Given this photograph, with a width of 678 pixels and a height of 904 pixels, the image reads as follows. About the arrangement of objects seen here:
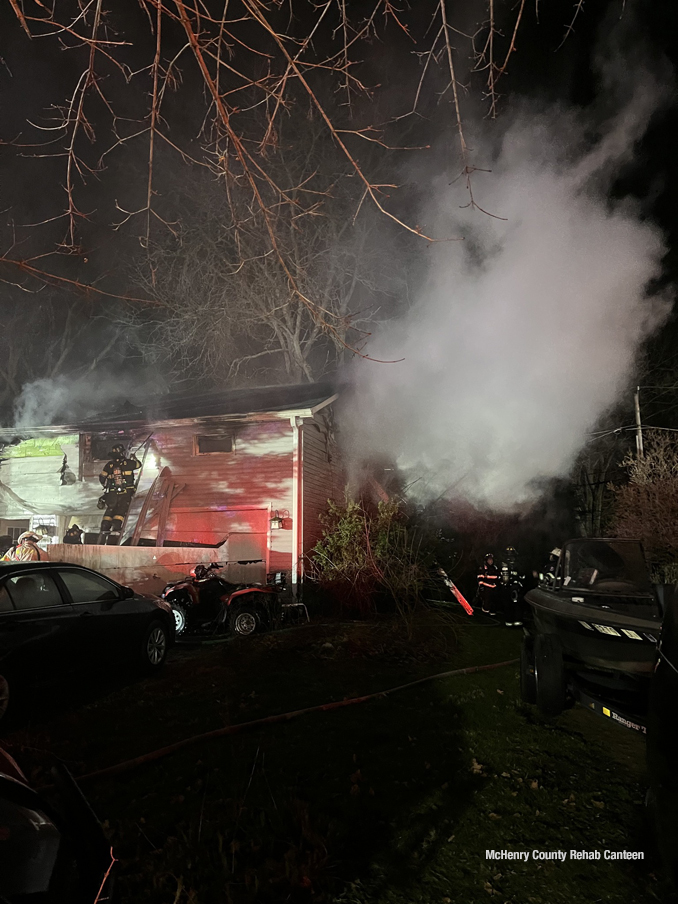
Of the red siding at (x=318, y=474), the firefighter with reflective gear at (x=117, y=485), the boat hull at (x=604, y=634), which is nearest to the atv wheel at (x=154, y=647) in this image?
the boat hull at (x=604, y=634)

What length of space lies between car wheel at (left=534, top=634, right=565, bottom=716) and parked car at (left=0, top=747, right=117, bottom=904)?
3842mm

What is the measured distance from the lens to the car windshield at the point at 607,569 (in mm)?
5062

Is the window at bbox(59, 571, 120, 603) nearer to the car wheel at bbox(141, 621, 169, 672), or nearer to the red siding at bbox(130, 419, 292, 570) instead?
the car wheel at bbox(141, 621, 169, 672)

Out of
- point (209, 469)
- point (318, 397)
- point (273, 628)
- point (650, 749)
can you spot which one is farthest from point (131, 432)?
point (650, 749)

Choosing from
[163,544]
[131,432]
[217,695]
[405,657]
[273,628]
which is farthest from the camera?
[131,432]

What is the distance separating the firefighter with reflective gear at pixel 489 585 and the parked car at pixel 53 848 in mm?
11404

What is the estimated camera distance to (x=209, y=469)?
45.8 feet

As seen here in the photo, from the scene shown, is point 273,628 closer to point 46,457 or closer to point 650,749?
point 650,749

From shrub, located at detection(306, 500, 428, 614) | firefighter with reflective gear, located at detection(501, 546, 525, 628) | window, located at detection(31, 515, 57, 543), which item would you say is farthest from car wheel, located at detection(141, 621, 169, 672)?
window, located at detection(31, 515, 57, 543)

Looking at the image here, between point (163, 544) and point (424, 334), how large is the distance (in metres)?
8.46

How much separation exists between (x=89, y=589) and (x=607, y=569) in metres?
5.81

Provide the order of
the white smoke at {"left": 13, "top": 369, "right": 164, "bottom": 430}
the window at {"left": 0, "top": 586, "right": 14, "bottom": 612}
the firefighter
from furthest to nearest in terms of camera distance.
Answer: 1. the white smoke at {"left": 13, "top": 369, "right": 164, "bottom": 430}
2. the firefighter
3. the window at {"left": 0, "top": 586, "right": 14, "bottom": 612}

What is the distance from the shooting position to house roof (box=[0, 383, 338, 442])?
1362 centimetres

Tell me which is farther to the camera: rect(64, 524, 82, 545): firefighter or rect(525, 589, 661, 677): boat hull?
rect(64, 524, 82, 545): firefighter
